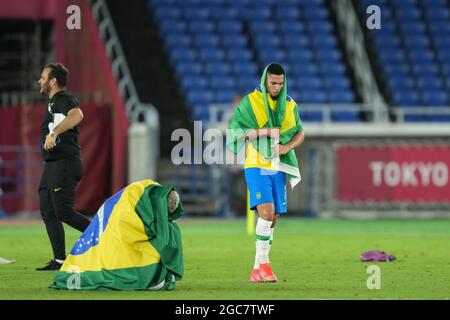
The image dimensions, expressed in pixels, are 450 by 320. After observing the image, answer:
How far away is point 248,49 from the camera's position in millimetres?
32594

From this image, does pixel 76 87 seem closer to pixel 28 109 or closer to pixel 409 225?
pixel 28 109

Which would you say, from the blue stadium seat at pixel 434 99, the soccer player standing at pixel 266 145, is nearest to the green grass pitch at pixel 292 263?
the soccer player standing at pixel 266 145

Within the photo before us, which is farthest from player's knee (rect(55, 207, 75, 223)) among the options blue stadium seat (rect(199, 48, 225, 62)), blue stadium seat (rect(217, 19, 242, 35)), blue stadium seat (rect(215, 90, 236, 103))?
blue stadium seat (rect(217, 19, 242, 35))

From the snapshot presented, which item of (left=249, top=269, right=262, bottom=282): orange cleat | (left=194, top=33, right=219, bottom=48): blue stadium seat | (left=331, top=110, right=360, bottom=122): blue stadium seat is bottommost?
(left=249, top=269, right=262, bottom=282): orange cleat

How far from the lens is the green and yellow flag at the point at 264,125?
39.7ft

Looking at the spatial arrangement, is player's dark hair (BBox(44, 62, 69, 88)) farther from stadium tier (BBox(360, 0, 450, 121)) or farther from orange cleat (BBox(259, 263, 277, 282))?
stadium tier (BBox(360, 0, 450, 121))

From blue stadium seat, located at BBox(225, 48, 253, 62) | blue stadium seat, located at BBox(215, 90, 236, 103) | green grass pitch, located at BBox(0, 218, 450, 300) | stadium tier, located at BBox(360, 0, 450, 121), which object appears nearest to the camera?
green grass pitch, located at BBox(0, 218, 450, 300)

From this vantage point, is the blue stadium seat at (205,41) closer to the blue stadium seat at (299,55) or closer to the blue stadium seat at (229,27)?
the blue stadium seat at (229,27)

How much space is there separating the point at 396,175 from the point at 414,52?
6769 millimetres

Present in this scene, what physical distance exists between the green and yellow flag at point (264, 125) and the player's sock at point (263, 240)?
561 millimetres

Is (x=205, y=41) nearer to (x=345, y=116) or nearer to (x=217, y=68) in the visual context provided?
(x=217, y=68)

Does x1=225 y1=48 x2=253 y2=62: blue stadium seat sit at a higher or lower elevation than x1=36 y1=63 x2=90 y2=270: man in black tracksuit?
higher

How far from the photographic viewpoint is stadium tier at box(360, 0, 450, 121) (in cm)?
3181

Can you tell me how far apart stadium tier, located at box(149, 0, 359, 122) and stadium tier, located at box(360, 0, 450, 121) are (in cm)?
115
